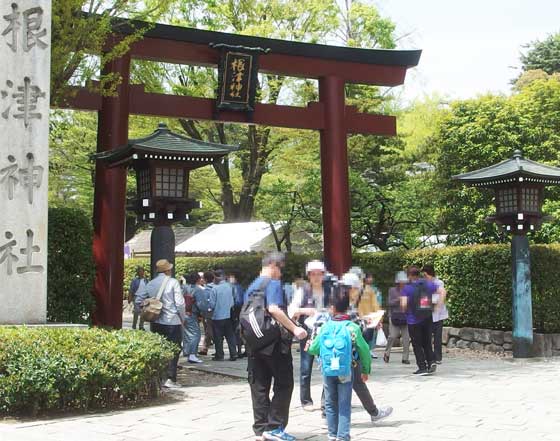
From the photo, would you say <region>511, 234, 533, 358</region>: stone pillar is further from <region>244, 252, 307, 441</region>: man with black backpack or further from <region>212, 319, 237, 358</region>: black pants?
<region>244, 252, 307, 441</region>: man with black backpack

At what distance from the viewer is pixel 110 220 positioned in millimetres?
14117

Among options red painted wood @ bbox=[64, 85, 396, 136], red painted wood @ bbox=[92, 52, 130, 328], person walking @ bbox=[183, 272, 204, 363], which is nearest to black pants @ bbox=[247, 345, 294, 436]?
person walking @ bbox=[183, 272, 204, 363]

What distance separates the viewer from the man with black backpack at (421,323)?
1185 cm

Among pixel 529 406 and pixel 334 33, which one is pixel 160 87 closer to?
pixel 334 33

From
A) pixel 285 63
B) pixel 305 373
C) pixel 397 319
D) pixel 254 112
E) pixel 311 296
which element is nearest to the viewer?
pixel 311 296

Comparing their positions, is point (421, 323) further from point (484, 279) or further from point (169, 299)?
point (484, 279)

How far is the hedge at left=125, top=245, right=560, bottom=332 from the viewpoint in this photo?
50.0 ft

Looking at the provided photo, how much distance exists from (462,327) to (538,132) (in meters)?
7.04

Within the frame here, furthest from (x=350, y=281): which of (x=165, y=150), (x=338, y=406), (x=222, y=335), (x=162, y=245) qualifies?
(x=222, y=335)

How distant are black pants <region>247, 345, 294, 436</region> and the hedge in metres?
9.81

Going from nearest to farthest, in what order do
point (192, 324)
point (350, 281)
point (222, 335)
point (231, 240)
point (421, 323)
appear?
point (350, 281)
point (421, 323)
point (192, 324)
point (222, 335)
point (231, 240)

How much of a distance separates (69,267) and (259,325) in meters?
6.31

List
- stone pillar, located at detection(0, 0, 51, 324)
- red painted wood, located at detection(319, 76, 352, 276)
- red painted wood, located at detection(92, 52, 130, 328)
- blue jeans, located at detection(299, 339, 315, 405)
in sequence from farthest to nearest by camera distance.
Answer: red painted wood, located at detection(319, 76, 352, 276) < red painted wood, located at detection(92, 52, 130, 328) < stone pillar, located at detection(0, 0, 51, 324) < blue jeans, located at detection(299, 339, 315, 405)

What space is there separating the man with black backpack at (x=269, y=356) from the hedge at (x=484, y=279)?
9.82 m
